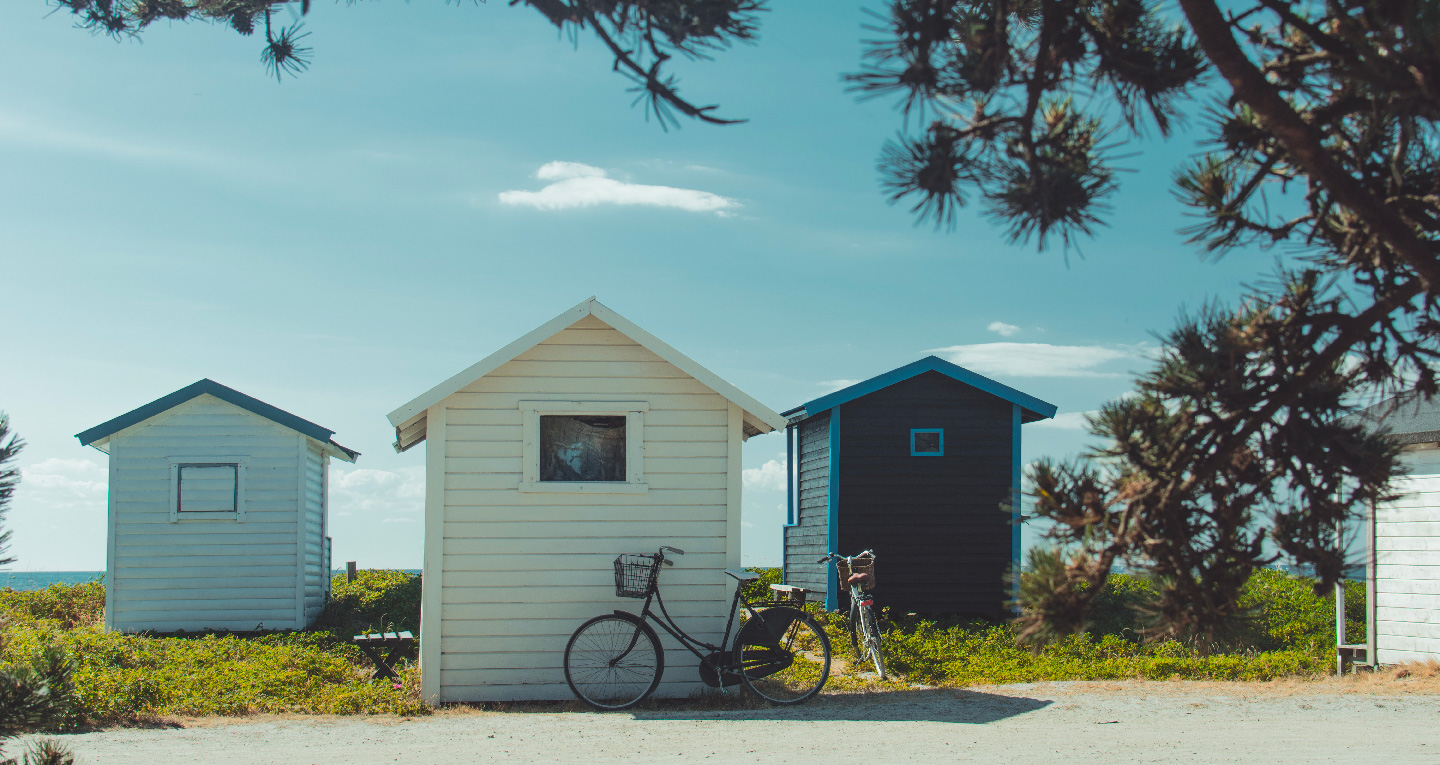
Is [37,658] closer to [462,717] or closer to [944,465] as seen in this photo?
[462,717]

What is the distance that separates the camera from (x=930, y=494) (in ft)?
50.9

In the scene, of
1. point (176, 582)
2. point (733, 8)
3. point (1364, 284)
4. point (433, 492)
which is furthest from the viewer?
point (176, 582)

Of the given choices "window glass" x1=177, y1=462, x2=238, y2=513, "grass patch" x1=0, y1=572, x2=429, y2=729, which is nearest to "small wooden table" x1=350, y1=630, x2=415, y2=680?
"grass patch" x1=0, y1=572, x2=429, y2=729

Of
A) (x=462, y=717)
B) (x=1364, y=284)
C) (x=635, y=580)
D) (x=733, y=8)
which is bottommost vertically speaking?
(x=462, y=717)

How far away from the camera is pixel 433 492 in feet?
31.6

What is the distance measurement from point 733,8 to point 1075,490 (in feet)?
7.61

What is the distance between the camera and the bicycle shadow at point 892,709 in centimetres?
866

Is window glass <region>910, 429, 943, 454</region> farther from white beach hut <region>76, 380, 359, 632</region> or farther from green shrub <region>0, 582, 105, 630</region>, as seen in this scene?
green shrub <region>0, 582, 105, 630</region>

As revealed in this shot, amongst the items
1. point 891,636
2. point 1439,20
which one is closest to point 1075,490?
point 1439,20

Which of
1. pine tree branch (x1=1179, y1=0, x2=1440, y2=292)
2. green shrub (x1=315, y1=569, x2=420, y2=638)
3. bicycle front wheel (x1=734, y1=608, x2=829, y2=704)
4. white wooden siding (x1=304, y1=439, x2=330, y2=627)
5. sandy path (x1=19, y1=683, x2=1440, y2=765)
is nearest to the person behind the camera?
pine tree branch (x1=1179, y1=0, x2=1440, y2=292)

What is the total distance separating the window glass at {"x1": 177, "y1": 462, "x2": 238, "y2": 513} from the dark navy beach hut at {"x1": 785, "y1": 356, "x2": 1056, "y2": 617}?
867 centimetres

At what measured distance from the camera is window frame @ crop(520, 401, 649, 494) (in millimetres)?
9727

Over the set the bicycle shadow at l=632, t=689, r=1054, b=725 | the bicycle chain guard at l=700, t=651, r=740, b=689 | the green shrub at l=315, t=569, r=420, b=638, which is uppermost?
the bicycle chain guard at l=700, t=651, r=740, b=689

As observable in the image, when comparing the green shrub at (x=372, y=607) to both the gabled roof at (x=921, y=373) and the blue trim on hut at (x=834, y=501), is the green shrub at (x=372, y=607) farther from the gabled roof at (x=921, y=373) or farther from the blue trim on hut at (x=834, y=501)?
the gabled roof at (x=921, y=373)
